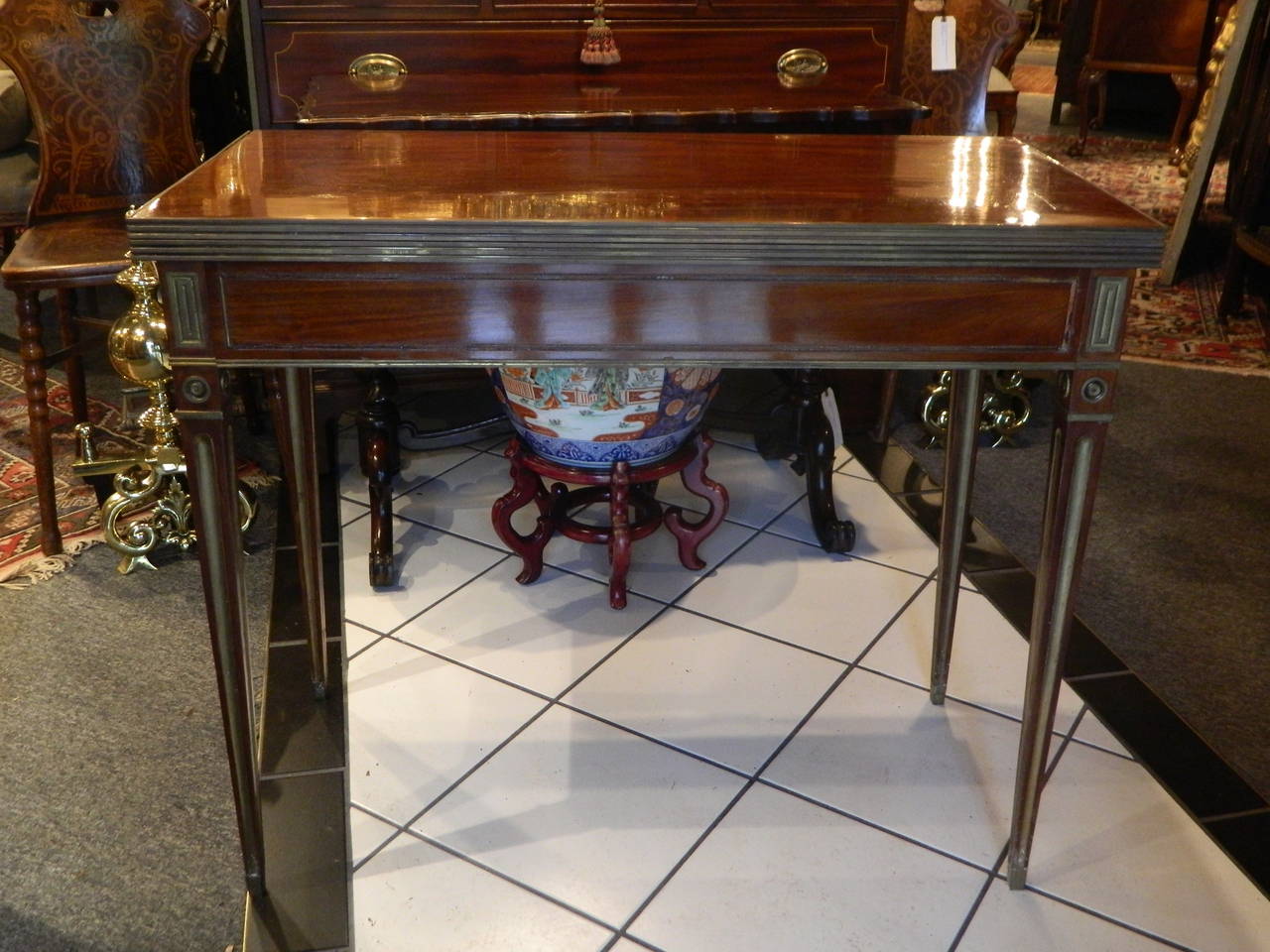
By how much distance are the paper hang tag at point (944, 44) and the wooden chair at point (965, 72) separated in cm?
16

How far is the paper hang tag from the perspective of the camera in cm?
266

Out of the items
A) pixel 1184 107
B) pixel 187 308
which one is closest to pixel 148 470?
pixel 187 308

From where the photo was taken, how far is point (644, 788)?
5.52 ft

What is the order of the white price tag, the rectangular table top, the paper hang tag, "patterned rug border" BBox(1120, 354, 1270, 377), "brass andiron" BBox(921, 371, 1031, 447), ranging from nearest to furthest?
the rectangular table top, the white price tag, the paper hang tag, "brass andiron" BBox(921, 371, 1031, 447), "patterned rug border" BBox(1120, 354, 1270, 377)

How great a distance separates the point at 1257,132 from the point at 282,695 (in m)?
3.46

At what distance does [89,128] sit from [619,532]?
4.60ft

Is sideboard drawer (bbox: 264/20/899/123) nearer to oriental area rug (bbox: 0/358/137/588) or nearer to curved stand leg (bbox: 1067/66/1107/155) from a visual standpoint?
oriental area rug (bbox: 0/358/137/588)

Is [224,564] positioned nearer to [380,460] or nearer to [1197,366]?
[380,460]

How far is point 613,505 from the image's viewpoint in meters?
2.08

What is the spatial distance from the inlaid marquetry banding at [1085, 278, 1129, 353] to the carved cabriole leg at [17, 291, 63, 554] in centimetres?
175

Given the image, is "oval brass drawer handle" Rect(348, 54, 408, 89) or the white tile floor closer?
the white tile floor

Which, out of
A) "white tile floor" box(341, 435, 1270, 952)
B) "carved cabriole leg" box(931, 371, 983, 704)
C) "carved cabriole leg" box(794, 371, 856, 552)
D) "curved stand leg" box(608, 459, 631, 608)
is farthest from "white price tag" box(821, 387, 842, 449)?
"carved cabriole leg" box(931, 371, 983, 704)

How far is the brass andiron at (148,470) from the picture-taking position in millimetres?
2090

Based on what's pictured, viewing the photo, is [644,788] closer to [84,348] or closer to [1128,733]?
[1128,733]
